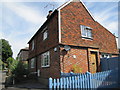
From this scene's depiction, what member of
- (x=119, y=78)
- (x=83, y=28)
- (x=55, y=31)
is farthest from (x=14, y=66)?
(x=119, y=78)

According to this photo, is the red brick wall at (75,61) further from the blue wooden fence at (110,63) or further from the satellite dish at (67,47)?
the blue wooden fence at (110,63)

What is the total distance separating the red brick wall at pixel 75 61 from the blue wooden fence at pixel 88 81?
2.66 metres

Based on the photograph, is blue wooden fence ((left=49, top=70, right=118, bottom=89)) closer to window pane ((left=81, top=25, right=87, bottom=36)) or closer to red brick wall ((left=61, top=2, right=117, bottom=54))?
red brick wall ((left=61, top=2, right=117, bottom=54))

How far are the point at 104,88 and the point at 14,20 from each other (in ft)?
28.1

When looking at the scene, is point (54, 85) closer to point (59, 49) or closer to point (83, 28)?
point (59, 49)

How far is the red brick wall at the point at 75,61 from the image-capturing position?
8685 millimetres

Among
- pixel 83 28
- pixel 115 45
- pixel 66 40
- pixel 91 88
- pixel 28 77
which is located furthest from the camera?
pixel 115 45

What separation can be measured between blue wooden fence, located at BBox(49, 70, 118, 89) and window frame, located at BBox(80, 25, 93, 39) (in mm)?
4761

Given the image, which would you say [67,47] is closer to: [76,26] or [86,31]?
[76,26]

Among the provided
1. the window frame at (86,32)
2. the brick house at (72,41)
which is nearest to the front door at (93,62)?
the brick house at (72,41)

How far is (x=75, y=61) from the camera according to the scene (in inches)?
369

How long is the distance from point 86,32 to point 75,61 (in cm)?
354

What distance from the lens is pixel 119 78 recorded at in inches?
289

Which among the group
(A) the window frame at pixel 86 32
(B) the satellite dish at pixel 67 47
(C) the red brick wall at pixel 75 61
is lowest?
(C) the red brick wall at pixel 75 61
